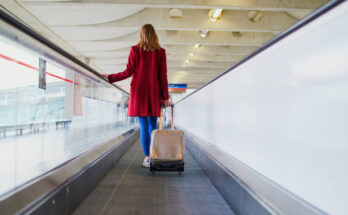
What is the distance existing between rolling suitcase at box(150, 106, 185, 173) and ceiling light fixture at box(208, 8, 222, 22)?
6.95 metres

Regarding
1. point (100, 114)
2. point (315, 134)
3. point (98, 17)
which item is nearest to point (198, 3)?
point (98, 17)

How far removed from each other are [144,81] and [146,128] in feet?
2.17

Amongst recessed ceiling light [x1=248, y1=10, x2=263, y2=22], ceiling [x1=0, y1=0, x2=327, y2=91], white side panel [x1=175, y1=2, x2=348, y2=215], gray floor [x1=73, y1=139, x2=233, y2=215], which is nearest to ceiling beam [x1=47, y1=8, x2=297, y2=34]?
ceiling [x1=0, y1=0, x2=327, y2=91]

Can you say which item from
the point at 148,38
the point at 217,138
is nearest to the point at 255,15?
the point at 217,138

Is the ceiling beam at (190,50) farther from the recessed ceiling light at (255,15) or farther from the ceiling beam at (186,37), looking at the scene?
the recessed ceiling light at (255,15)

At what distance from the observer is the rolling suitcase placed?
305cm

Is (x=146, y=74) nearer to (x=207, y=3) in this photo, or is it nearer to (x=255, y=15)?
(x=207, y=3)

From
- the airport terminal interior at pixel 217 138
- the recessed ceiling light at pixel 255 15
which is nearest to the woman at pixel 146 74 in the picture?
the airport terminal interior at pixel 217 138

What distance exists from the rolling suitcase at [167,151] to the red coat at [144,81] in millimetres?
336

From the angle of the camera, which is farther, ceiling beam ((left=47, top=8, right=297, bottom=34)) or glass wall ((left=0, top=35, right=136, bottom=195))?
ceiling beam ((left=47, top=8, right=297, bottom=34))

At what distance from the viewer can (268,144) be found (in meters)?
1.88

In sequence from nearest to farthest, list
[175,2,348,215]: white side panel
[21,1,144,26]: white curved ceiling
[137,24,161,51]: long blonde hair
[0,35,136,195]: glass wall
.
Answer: [175,2,348,215]: white side panel, [0,35,136,195]: glass wall, [137,24,161,51]: long blonde hair, [21,1,144,26]: white curved ceiling

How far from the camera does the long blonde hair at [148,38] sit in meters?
3.00

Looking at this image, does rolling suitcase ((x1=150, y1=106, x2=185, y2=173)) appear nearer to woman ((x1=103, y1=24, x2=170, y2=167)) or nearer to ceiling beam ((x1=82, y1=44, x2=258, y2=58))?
woman ((x1=103, y1=24, x2=170, y2=167))
